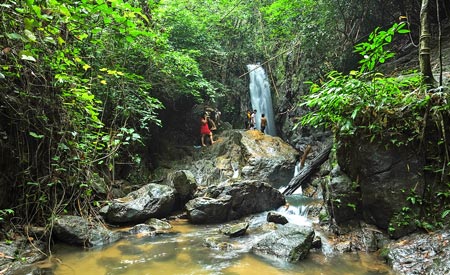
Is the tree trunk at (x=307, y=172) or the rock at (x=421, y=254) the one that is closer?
the rock at (x=421, y=254)

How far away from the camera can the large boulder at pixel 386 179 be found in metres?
4.88

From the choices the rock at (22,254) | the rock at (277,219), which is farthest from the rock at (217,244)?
the rock at (22,254)

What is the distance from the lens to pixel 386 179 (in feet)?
16.8

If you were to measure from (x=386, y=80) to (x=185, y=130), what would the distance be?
11.0 m

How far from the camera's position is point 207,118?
13.9 m

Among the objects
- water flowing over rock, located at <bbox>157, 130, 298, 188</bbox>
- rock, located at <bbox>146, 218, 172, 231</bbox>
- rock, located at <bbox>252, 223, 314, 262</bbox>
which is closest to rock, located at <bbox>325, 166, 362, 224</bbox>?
rock, located at <bbox>252, 223, 314, 262</bbox>

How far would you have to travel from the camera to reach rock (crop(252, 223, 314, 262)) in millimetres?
5027

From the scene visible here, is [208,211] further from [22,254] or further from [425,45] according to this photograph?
[425,45]

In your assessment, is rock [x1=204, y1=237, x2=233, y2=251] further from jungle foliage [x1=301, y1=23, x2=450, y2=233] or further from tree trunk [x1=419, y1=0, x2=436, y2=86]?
tree trunk [x1=419, y1=0, x2=436, y2=86]

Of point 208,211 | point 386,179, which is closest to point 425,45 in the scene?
point 386,179

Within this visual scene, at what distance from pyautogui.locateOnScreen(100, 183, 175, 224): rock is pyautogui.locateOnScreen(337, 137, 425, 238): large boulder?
4.63m

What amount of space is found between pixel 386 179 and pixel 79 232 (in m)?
5.49

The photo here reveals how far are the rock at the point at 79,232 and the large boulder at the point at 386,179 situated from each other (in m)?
4.86

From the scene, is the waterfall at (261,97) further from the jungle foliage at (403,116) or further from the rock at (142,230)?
the jungle foliage at (403,116)
